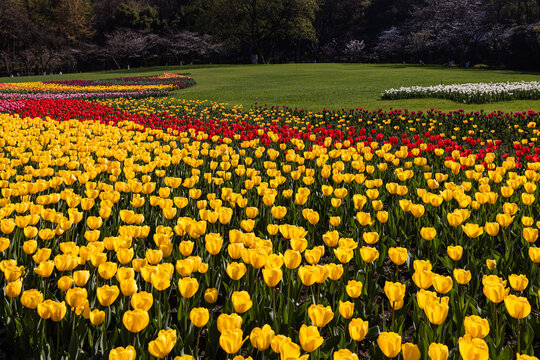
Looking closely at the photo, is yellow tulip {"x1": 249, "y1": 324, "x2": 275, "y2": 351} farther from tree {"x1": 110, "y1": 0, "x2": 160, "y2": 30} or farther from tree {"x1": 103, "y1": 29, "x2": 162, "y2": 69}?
tree {"x1": 110, "y1": 0, "x2": 160, "y2": 30}

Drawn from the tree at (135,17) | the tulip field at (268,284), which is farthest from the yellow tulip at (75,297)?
the tree at (135,17)

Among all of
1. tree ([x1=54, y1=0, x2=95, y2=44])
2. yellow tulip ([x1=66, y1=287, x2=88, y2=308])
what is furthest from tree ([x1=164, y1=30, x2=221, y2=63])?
yellow tulip ([x1=66, y1=287, x2=88, y2=308])

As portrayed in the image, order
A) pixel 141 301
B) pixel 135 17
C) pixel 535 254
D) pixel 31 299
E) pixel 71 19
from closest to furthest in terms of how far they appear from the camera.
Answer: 1. pixel 141 301
2. pixel 31 299
3. pixel 535 254
4. pixel 71 19
5. pixel 135 17

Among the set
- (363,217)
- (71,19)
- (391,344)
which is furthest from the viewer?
(71,19)

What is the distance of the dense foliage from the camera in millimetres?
50844

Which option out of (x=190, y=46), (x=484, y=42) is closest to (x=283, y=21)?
(x=190, y=46)

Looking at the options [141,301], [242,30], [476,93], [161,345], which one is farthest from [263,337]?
[242,30]

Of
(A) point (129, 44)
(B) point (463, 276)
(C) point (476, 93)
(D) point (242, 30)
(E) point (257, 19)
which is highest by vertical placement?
(E) point (257, 19)

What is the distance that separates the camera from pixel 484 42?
1569 inches

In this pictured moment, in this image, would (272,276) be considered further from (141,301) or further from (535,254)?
(535,254)

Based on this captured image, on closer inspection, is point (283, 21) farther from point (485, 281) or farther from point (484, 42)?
point (485, 281)

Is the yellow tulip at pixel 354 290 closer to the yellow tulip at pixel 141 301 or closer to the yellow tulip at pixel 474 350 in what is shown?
the yellow tulip at pixel 474 350

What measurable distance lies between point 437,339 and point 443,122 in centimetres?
928

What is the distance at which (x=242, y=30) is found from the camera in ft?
188
